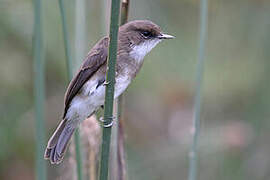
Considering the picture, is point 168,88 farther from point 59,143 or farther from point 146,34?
point 59,143

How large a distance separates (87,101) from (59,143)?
22 cm

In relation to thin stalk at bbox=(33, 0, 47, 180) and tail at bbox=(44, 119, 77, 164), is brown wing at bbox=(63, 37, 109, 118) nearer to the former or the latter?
tail at bbox=(44, 119, 77, 164)

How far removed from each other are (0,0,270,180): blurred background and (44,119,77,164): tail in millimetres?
860

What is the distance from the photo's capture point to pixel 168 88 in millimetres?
3727

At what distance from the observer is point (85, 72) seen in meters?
2.55

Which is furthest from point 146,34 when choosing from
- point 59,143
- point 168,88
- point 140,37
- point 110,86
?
point 168,88

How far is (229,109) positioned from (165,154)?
48cm

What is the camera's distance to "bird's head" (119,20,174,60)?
263 centimetres

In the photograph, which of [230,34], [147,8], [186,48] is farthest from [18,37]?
[230,34]

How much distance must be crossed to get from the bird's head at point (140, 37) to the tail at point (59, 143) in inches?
16.7

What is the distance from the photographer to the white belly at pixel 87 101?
259 cm

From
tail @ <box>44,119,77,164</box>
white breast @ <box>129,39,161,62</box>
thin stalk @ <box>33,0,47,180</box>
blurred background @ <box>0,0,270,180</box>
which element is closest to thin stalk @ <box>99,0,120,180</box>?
thin stalk @ <box>33,0,47,180</box>

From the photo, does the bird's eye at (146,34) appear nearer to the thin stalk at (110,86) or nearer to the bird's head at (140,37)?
the bird's head at (140,37)

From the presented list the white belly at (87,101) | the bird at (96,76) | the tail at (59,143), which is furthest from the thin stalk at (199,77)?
the tail at (59,143)
